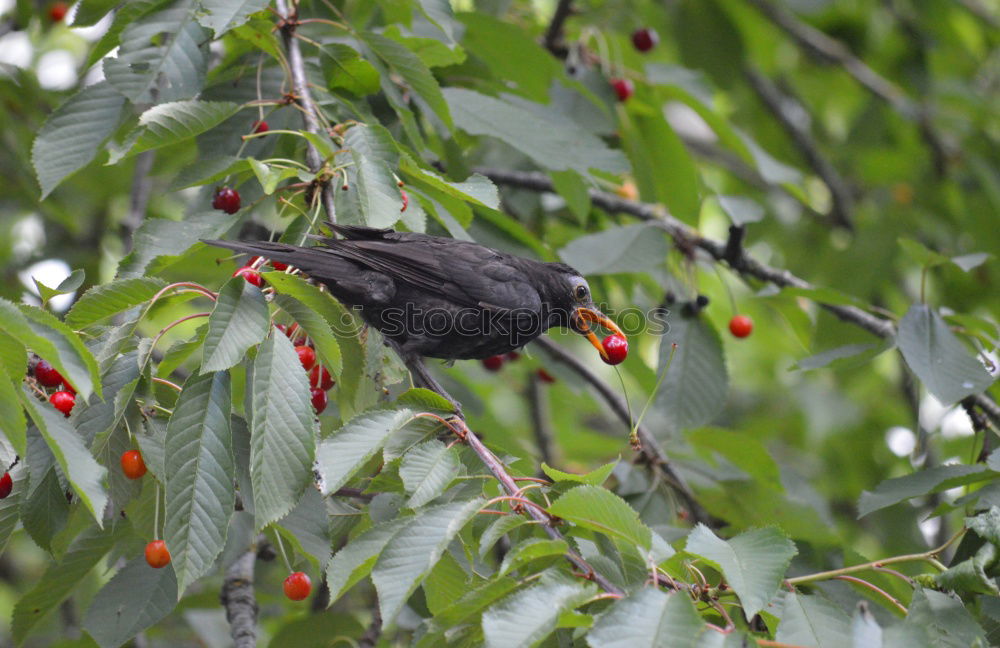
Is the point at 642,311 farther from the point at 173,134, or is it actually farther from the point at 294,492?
the point at 294,492

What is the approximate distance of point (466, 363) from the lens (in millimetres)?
5691

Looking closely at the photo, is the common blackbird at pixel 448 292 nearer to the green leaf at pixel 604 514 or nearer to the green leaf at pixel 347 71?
the green leaf at pixel 347 71

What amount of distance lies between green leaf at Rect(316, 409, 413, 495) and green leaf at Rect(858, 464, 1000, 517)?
154 cm

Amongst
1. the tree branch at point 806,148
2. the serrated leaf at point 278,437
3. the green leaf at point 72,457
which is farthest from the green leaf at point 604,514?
the tree branch at point 806,148

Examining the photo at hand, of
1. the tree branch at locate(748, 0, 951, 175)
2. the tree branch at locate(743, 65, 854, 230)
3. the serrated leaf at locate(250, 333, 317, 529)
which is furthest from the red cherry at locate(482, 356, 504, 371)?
the tree branch at locate(748, 0, 951, 175)

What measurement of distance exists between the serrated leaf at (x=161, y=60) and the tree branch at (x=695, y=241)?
1.61m

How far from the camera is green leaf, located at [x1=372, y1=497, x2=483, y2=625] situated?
2.00m

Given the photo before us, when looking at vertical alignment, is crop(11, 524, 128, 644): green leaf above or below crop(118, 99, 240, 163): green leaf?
below

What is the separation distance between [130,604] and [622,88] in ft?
10.3

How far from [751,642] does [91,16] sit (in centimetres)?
290

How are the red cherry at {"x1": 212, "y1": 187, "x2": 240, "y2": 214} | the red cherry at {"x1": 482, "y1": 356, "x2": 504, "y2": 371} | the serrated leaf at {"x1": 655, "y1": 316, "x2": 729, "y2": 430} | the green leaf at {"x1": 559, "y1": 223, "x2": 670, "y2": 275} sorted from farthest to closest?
the red cherry at {"x1": 482, "y1": 356, "x2": 504, "y2": 371} < the serrated leaf at {"x1": 655, "y1": 316, "x2": 729, "y2": 430} < the green leaf at {"x1": 559, "y1": 223, "x2": 670, "y2": 275} < the red cherry at {"x1": 212, "y1": 187, "x2": 240, "y2": 214}

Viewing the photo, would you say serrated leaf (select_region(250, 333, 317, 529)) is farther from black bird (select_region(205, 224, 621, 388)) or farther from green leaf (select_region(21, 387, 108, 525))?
black bird (select_region(205, 224, 621, 388))

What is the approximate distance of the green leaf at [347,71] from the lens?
341cm

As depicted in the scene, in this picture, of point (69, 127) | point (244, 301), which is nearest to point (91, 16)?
point (69, 127)
